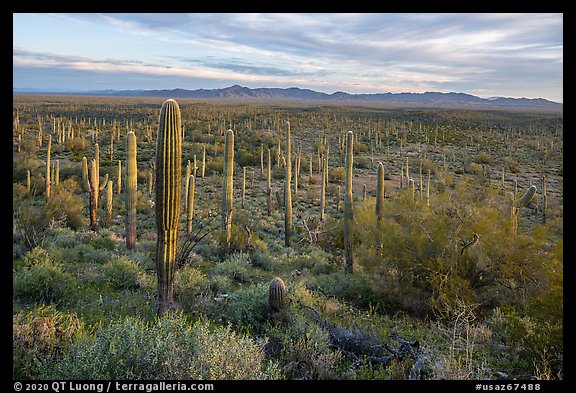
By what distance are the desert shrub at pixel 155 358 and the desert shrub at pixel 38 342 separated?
25 centimetres

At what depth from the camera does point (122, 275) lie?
9.14 metres

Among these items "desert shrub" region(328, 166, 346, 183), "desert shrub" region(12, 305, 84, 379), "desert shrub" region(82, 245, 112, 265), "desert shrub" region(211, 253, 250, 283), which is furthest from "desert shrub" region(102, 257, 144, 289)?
"desert shrub" region(328, 166, 346, 183)

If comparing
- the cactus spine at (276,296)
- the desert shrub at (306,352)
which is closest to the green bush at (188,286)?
the cactus spine at (276,296)

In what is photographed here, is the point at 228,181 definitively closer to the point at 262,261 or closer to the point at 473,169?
the point at 262,261

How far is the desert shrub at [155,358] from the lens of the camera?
4.31 metres

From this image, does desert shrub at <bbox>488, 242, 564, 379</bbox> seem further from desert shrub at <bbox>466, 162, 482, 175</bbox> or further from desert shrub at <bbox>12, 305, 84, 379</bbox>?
desert shrub at <bbox>466, 162, 482, 175</bbox>

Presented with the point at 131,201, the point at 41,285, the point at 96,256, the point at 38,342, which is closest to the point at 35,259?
the point at 41,285

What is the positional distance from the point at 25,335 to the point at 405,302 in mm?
6814

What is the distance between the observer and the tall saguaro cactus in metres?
7.20

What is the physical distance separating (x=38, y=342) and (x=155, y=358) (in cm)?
171

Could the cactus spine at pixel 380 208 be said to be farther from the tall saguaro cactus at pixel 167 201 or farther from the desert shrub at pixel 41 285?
the desert shrub at pixel 41 285

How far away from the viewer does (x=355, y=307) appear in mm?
8992
